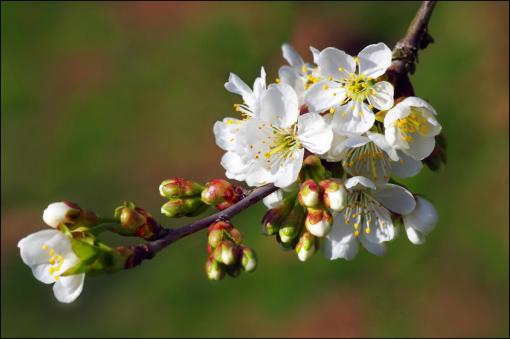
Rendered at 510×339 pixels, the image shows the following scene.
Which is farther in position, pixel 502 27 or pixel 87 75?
pixel 87 75

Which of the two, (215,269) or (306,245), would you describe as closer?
(215,269)

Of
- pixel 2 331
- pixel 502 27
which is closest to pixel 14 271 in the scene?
pixel 2 331

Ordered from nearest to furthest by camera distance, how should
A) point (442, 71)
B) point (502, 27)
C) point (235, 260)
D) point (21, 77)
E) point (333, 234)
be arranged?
point (235, 260)
point (333, 234)
point (442, 71)
point (502, 27)
point (21, 77)

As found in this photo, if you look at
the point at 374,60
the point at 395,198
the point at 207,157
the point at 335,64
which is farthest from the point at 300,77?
the point at 207,157

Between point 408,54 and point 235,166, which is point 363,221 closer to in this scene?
point 235,166

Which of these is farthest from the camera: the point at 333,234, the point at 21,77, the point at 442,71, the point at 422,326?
the point at 21,77

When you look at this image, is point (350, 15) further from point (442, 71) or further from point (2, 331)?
point (2, 331)

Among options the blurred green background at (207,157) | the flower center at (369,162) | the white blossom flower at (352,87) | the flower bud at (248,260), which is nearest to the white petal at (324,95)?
the white blossom flower at (352,87)

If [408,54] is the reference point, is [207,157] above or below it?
below
